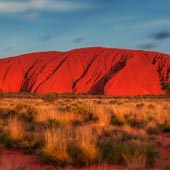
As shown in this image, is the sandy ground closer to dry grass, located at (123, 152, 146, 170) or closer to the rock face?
dry grass, located at (123, 152, 146, 170)

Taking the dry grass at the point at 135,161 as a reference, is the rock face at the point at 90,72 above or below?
above

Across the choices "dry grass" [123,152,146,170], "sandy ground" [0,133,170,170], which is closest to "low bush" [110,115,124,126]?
"sandy ground" [0,133,170,170]

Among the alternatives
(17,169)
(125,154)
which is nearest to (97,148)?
(125,154)

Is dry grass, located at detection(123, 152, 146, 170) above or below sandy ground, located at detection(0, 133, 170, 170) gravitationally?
above

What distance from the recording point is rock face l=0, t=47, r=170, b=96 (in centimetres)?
8756

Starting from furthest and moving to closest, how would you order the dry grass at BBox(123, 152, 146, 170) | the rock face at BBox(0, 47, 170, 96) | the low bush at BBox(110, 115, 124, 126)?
the rock face at BBox(0, 47, 170, 96)
the low bush at BBox(110, 115, 124, 126)
the dry grass at BBox(123, 152, 146, 170)

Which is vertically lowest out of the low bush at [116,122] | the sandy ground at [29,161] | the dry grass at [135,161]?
the sandy ground at [29,161]

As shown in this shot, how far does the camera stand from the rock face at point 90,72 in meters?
87.6

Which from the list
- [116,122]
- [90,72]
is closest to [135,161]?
[116,122]

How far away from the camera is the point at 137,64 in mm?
91812

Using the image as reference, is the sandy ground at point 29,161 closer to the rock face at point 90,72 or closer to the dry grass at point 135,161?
the dry grass at point 135,161

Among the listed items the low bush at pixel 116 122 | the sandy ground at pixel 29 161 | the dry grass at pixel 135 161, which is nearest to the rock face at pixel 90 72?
the low bush at pixel 116 122

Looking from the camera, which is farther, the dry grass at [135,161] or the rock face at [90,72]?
the rock face at [90,72]

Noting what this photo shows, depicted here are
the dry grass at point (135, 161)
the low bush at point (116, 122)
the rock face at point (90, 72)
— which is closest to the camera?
the dry grass at point (135, 161)
